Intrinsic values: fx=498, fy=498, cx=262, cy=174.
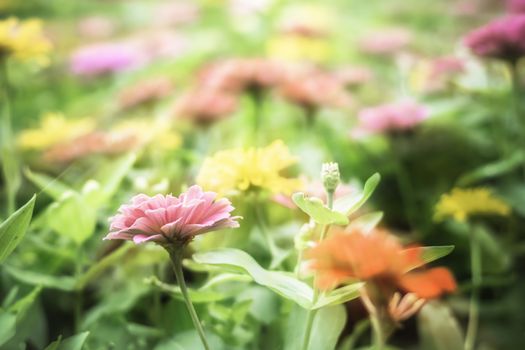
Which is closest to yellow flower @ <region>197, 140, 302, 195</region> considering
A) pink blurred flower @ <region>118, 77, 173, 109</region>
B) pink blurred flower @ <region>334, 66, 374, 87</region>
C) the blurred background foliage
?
the blurred background foliage

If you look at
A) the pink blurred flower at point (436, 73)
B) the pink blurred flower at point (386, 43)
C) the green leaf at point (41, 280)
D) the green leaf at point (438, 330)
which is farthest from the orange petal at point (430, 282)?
the pink blurred flower at point (386, 43)

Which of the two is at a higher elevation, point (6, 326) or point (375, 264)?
point (375, 264)

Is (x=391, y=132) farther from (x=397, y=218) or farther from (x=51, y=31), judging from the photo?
(x=51, y=31)

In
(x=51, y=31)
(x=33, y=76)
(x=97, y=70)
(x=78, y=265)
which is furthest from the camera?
(x=51, y=31)

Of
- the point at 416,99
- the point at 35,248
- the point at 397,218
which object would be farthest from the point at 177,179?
the point at 416,99

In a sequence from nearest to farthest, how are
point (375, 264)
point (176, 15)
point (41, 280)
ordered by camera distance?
point (375, 264)
point (41, 280)
point (176, 15)

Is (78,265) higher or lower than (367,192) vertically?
lower

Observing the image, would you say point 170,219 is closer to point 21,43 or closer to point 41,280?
point 41,280

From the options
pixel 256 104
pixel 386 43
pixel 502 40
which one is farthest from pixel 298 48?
pixel 502 40
